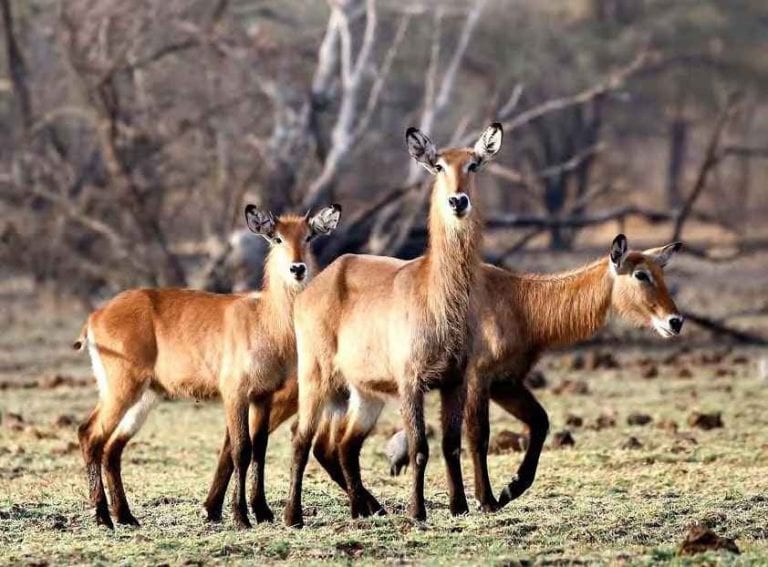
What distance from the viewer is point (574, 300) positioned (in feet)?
28.7

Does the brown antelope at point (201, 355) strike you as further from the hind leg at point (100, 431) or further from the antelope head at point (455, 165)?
the antelope head at point (455, 165)

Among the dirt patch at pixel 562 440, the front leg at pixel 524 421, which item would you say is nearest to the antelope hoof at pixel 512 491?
the front leg at pixel 524 421

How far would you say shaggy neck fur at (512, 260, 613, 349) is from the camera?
8.64 metres

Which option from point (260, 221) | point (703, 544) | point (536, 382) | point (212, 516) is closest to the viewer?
point (703, 544)

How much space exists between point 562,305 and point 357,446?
1.51 metres

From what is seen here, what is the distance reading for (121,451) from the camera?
797 centimetres

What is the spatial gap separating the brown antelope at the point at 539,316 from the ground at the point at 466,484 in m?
0.47

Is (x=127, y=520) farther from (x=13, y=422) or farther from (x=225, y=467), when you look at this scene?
(x=13, y=422)

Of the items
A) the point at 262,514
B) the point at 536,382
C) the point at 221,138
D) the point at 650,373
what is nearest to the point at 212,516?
the point at 262,514

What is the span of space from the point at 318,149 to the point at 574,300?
30.2 ft

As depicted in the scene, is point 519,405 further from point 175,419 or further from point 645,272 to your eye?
point 175,419

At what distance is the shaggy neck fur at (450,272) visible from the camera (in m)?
7.43

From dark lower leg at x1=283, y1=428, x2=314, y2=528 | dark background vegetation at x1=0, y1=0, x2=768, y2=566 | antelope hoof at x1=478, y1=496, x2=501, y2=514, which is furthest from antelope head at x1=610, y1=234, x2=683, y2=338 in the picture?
dark lower leg at x1=283, y1=428, x2=314, y2=528

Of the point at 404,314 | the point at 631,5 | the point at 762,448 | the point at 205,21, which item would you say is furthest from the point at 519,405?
the point at 631,5
